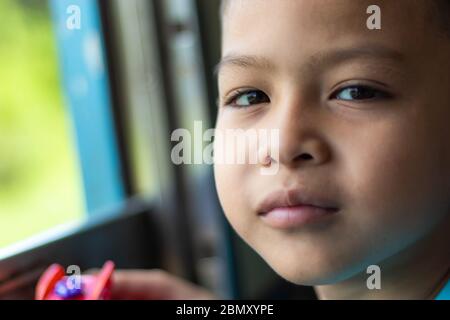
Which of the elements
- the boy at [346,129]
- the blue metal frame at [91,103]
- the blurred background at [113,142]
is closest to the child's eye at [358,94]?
the boy at [346,129]

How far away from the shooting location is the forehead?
0.46 m

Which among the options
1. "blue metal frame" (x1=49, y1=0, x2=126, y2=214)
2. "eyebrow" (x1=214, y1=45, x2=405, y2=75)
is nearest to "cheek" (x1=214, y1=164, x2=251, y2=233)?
"eyebrow" (x1=214, y1=45, x2=405, y2=75)

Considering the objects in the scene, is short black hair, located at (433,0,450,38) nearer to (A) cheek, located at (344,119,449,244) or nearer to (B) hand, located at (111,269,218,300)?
(A) cheek, located at (344,119,449,244)

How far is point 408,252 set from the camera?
20.0 inches

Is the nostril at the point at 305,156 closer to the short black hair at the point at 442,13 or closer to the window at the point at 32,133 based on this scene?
the short black hair at the point at 442,13

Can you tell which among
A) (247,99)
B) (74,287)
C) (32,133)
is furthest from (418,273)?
(32,133)

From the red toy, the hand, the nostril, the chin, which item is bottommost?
the hand

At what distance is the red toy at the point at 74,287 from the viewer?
0.56 metres

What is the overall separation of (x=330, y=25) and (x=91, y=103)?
2.19 feet

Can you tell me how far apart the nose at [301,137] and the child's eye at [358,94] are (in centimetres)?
3

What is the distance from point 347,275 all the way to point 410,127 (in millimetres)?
133

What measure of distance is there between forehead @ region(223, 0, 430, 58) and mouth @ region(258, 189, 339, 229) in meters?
0.11

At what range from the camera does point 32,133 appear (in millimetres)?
866

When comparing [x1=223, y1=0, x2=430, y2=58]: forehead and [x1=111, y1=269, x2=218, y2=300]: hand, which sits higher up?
[x1=223, y1=0, x2=430, y2=58]: forehead
